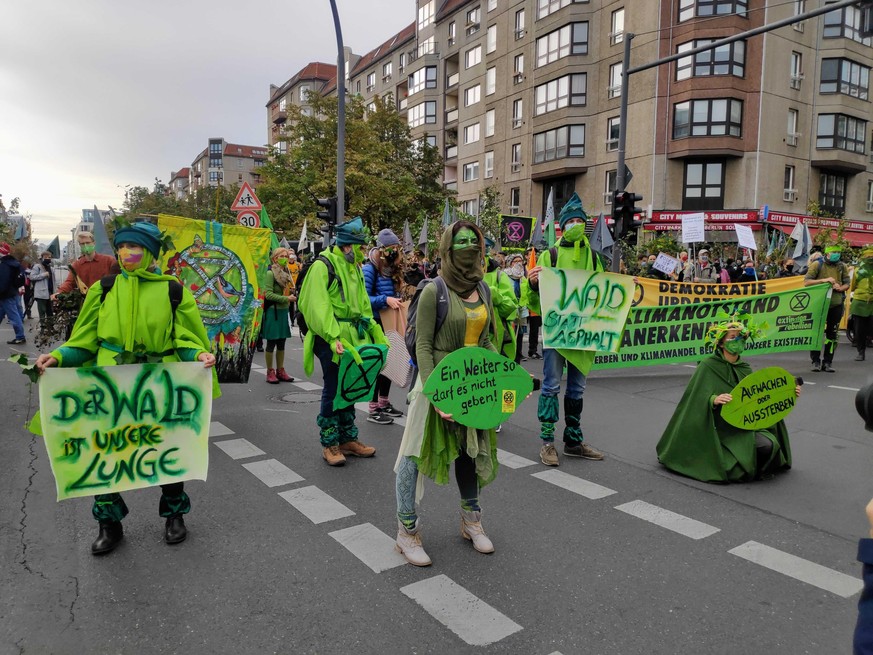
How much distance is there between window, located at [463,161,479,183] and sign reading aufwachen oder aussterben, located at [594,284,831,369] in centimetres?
3394

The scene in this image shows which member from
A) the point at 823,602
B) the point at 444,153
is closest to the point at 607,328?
the point at 823,602

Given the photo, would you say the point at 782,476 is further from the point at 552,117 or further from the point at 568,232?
the point at 552,117

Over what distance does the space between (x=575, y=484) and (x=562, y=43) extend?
113 ft

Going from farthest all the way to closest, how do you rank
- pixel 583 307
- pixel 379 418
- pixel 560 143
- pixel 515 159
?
pixel 515 159, pixel 560 143, pixel 379 418, pixel 583 307

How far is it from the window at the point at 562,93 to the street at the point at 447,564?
104ft

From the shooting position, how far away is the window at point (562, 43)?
112 ft

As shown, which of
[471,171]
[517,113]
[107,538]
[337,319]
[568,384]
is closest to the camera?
[107,538]

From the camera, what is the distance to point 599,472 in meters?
5.34

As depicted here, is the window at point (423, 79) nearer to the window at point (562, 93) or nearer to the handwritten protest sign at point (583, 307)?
the window at point (562, 93)

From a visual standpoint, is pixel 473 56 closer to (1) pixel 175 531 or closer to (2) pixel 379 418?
(2) pixel 379 418

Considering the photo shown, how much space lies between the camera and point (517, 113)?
127ft

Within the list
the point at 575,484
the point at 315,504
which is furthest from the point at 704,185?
the point at 315,504

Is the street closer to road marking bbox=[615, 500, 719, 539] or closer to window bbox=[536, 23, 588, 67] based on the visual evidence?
road marking bbox=[615, 500, 719, 539]

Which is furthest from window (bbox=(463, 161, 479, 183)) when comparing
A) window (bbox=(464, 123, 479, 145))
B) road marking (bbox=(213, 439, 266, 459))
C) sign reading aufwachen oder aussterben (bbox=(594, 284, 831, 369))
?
road marking (bbox=(213, 439, 266, 459))
